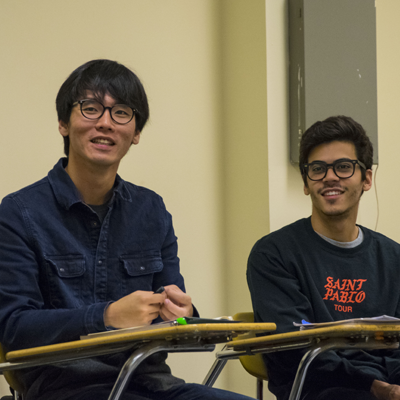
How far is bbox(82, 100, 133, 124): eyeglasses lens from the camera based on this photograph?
6.12 ft

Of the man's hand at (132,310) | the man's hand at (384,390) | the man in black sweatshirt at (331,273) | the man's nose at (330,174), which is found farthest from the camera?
the man's nose at (330,174)

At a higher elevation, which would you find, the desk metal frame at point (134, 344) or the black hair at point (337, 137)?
the black hair at point (337, 137)

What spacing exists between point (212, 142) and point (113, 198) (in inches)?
53.3

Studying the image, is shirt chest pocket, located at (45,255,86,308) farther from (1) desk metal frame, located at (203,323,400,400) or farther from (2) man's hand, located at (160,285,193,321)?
(1) desk metal frame, located at (203,323,400,400)

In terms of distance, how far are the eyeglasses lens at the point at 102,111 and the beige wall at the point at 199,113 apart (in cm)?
87

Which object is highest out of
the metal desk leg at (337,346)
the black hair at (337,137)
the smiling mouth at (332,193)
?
A: the black hair at (337,137)

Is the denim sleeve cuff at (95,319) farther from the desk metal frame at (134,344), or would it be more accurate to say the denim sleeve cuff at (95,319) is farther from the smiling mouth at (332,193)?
the smiling mouth at (332,193)

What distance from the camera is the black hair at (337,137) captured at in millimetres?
2316

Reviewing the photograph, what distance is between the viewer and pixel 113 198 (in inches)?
74.6

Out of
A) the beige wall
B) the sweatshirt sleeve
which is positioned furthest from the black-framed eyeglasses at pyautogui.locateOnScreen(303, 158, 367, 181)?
the beige wall

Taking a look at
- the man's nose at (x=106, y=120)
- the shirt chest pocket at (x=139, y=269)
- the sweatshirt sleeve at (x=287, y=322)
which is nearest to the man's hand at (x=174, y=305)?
the shirt chest pocket at (x=139, y=269)

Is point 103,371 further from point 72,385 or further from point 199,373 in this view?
point 199,373

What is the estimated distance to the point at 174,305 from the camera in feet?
5.14

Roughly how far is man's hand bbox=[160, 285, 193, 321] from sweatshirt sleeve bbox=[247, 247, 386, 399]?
1.60 ft
